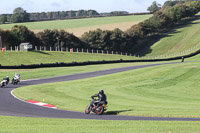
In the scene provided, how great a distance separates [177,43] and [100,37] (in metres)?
25.5

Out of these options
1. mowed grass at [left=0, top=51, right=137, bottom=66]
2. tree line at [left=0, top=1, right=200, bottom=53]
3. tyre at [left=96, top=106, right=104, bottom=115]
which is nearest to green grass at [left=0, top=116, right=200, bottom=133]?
tyre at [left=96, top=106, right=104, bottom=115]

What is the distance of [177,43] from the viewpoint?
405 ft

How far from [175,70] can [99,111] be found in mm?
24371

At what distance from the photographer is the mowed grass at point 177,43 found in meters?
113

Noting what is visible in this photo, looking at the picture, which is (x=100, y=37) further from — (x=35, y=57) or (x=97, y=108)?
(x=97, y=108)

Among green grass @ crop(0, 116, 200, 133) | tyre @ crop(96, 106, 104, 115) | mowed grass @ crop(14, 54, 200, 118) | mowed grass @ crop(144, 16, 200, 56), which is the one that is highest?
green grass @ crop(0, 116, 200, 133)

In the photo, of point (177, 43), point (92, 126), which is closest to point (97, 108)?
point (92, 126)

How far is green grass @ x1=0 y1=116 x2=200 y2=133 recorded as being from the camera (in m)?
15.0

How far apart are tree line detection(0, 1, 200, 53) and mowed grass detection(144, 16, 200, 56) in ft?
19.3

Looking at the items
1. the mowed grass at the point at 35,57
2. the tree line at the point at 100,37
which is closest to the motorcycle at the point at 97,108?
the mowed grass at the point at 35,57

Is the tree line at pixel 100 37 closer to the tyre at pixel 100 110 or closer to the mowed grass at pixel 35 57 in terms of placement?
the mowed grass at pixel 35 57

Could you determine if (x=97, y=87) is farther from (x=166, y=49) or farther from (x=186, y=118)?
(x=166, y=49)

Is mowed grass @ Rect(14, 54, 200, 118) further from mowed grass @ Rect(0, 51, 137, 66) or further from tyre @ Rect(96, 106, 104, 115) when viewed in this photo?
mowed grass @ Rect(0, 51, 137, 66)

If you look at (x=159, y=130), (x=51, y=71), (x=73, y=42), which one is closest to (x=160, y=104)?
(x=159, y=130)
